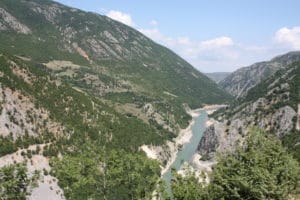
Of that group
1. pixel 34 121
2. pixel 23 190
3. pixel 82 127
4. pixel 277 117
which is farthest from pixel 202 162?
pixel 23 190

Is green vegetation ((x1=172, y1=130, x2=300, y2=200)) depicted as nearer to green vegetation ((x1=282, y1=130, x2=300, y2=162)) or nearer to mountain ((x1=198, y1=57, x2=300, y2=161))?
green vegetation ((x1=282, y1=130, x2=300, y2=162))

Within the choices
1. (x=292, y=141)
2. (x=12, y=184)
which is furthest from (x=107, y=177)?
(x=292, y=141)

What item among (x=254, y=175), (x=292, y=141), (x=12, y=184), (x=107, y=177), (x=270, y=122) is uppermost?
(x=254, y=175)

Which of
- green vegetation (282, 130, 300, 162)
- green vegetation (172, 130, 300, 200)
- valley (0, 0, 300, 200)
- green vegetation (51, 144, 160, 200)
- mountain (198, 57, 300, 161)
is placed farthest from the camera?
mountain (198, 57, 300, 161)

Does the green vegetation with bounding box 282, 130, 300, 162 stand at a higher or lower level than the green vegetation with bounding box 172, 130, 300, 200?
lower

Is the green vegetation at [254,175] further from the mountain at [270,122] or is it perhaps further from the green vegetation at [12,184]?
the mountain at [270,122]

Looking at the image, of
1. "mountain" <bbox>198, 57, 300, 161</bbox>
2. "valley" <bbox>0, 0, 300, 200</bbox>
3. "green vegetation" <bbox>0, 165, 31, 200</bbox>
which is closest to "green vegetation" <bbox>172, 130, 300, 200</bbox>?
"valley" <bbox>0, 0, 300, 200</bbox>

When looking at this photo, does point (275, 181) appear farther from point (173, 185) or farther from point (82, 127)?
point (82, 127)

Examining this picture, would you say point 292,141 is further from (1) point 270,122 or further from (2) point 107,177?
(2) point 107,177

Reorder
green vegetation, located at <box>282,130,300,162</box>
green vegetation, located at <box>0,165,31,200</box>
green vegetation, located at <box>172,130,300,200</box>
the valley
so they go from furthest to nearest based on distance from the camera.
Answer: green vegetation, located at <box>282,130,300,162</box>
green vegetation, located at <box>0,165,31,200</box>
the valley
green vegetation, located at <box>172,130,300,200</box>
